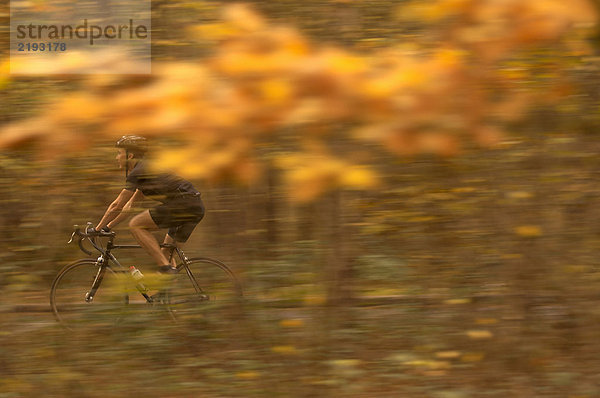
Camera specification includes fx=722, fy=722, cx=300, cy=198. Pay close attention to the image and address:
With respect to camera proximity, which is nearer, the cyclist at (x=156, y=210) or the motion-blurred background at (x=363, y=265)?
the motion-blurred background at (x=363, y=265)

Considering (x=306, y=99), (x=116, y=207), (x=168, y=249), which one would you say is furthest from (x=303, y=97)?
(x=168, y=249)

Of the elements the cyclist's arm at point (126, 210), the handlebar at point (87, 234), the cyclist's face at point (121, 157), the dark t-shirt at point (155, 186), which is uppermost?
the cyclist's face at point (121, 157)

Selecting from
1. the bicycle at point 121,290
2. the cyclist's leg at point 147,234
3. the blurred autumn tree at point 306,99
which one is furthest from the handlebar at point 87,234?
the blurred autumn tree at point 306,99

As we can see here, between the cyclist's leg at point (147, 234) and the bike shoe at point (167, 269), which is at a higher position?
the cyclist's leg at point (147, 234)

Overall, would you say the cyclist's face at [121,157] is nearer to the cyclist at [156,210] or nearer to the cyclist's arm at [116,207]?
the cyclist at [156,210]

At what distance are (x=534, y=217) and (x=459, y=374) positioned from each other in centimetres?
140

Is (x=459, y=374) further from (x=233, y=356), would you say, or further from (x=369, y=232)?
(x=233, y=356)

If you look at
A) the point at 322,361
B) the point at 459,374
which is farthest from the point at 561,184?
the point at 322,361

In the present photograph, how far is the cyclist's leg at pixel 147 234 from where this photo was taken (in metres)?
5.06

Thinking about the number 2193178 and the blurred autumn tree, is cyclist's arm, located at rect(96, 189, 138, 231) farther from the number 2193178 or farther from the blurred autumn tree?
the blurred autumn tree

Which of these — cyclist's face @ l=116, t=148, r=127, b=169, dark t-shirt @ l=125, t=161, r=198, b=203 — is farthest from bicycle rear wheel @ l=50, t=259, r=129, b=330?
cyclist's face @ l=116, t=148, r=127, b=169

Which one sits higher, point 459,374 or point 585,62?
point 585,62

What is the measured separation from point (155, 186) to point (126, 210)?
2.06 ft

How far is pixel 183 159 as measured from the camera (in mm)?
2215
